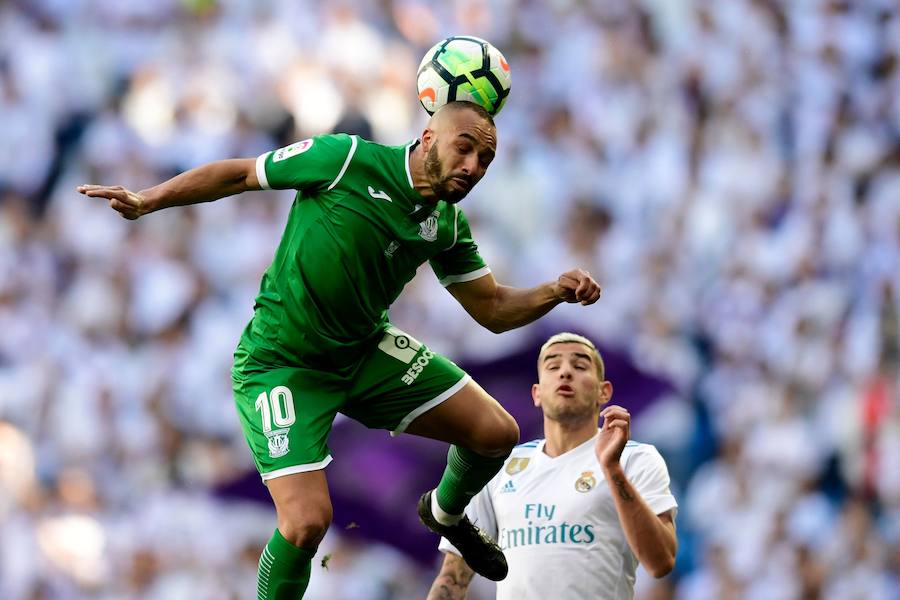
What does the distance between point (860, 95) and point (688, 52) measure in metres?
1.70

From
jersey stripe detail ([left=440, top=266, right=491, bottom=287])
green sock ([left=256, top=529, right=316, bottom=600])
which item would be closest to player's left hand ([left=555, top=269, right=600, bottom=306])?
Result: jersey stripe detail ([left=440, top=266, right=491, bottom=287])

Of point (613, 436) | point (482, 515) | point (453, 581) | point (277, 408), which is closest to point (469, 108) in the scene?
point (277, 408)

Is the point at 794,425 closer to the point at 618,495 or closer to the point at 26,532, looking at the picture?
the point at 618,495

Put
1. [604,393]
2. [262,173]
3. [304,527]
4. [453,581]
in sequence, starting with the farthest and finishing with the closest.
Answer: [604,393] < [453,581] < [262,173] < [304,527]

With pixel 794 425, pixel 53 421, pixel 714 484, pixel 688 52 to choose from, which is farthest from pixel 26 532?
pixel 688 52

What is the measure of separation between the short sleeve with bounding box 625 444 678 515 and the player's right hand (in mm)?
2566

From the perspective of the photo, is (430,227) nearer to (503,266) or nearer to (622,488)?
(622,488)

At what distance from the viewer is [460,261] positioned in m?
5.63

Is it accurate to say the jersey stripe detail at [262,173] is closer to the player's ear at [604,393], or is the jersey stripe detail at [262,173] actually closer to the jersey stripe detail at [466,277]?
the jersey stripe detail at [466,277]

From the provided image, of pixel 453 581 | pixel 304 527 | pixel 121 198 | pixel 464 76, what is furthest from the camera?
pixel 453 581

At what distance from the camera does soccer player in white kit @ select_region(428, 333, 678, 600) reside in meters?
5.54

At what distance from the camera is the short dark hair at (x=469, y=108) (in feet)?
16.6

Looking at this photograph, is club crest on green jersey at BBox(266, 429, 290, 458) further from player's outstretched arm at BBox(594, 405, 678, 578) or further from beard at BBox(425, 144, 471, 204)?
player's outstretched arm at BBox(594, 405, 678, 578)

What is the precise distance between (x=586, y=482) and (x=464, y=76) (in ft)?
6.67
